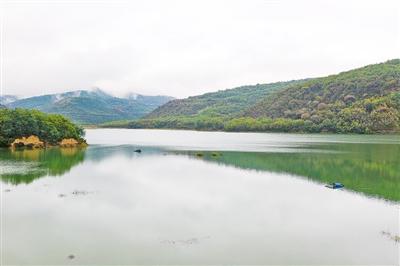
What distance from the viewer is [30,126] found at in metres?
81.2

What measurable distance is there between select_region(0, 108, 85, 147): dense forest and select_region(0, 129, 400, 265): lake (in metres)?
32.3

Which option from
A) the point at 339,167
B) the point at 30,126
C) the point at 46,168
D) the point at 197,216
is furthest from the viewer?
the point at 30,126

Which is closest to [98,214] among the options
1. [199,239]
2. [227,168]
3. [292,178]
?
[199,239]

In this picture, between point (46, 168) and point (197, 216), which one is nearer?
point (197, 216)

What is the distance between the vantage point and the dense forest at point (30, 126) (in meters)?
79.1

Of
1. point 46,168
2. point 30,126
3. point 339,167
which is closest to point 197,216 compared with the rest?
point 46,168

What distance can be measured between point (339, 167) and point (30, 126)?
55725 millimetres

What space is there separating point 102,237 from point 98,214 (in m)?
5.44

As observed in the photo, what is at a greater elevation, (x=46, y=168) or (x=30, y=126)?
(x=30, y=126)

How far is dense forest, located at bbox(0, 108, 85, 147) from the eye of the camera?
79056 millimetres

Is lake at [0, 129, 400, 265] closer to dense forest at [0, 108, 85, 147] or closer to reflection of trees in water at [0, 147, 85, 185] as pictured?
reflection of trees in water at [0, 147, 85, 185]

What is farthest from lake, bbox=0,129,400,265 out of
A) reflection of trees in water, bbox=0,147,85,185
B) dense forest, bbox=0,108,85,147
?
dense forest, bbox=0,108,85,147

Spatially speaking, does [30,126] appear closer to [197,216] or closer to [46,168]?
[46,168]

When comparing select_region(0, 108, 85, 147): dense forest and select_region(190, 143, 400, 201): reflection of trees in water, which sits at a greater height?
select_region(0, 108, 85, 147): dense forest
